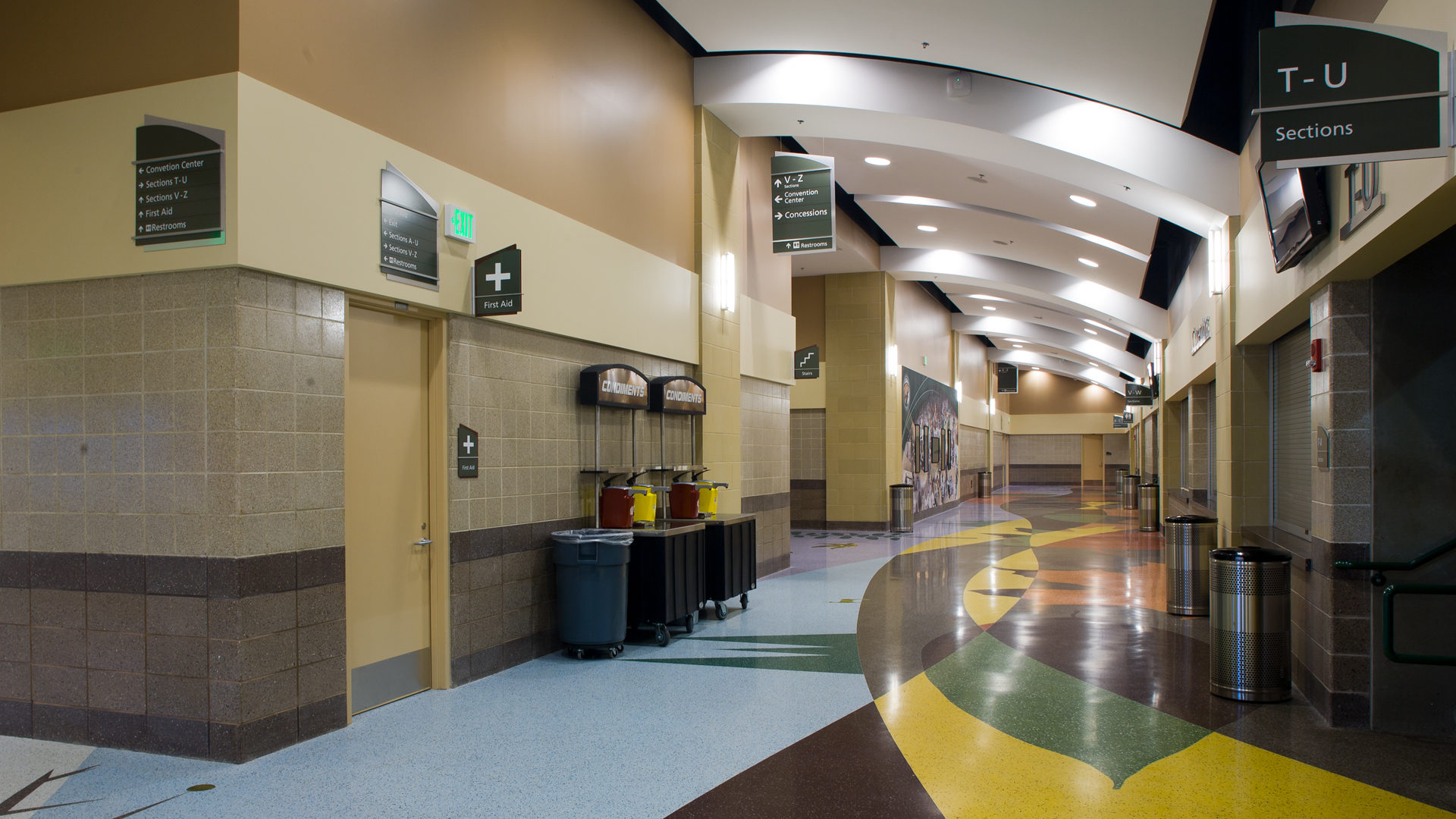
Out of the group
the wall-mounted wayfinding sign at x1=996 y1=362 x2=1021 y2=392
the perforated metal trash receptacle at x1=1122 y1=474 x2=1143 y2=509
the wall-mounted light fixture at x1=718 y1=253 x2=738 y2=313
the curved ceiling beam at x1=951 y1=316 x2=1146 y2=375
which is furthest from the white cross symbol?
the wall-mounted wayfinding sign at x1=996 y1=362 x2=1021 y2=392

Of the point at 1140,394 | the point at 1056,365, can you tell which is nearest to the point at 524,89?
the point at 1140,394

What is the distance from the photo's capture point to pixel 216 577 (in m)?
4.10

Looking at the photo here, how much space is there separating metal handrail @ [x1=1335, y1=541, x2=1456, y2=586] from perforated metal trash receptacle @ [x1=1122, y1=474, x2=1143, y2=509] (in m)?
17.2

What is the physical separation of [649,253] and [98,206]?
4.28 metres

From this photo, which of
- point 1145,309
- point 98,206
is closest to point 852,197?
point 1145,309

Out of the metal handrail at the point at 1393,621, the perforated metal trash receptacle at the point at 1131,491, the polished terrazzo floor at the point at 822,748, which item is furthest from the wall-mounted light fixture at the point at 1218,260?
the perforated metal trash receptacle at the point at 1131,491

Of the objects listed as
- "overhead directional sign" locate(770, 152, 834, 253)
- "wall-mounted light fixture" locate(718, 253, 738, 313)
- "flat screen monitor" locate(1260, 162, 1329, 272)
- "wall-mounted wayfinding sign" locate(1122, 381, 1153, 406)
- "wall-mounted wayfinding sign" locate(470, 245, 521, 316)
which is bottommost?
"wall-mounted wayfinding sign" locate(1122, 381, 1153, 406)

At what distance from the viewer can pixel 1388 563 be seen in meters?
4.53

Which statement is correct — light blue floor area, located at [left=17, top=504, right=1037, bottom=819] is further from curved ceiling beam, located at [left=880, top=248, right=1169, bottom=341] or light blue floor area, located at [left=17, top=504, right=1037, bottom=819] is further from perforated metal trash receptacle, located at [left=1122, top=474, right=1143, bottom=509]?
perforated metal trash receptacle, located at [left=1122, top=474, right=1143, bottom=509]

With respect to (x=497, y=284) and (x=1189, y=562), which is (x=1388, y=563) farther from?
(x=497, y=284)

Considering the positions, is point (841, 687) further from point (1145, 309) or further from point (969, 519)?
point (969, 519)

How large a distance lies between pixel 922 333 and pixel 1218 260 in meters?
12.6

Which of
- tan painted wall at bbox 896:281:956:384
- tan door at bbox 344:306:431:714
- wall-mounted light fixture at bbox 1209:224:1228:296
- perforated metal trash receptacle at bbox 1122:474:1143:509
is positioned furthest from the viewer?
perforated metal trash receptacle at bbox 1122:474:1143:509

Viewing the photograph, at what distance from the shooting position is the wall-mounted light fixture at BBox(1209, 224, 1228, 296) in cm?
780
